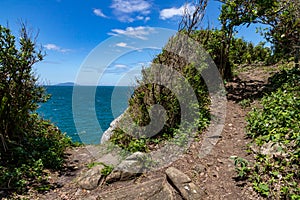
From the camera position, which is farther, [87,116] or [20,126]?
[87,116]

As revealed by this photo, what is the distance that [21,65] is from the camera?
479 centimetres

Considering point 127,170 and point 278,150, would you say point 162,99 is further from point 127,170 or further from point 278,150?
point 278,150

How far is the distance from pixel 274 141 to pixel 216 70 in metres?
6.07

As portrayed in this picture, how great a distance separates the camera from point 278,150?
3861 millimetres

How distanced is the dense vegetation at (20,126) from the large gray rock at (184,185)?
103 inches

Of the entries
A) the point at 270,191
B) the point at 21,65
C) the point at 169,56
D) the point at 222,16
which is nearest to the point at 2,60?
the point at 21,65

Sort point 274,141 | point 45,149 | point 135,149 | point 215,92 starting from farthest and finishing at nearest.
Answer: point 215,92, point 45,149, point 135,149, point 274,141

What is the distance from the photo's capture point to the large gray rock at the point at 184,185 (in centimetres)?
354

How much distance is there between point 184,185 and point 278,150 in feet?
6.15

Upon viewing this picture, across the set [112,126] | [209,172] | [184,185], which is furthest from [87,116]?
[184,185]

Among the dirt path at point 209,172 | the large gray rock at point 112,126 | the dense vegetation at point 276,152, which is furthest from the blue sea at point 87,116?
the dense vegetation at point 276,152

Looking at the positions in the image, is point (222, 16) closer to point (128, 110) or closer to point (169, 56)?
point (169, 56)

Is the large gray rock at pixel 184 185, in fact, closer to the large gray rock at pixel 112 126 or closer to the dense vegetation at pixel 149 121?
the dense vegetation at pixel 149 121


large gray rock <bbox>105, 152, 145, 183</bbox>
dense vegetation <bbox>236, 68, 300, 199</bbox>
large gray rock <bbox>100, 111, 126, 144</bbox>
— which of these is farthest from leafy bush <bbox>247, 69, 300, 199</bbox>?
large gray rock <bbox>100, 111, 126, 144</bbox>
